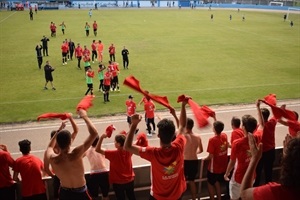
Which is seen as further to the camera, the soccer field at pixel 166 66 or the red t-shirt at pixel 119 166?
the soccer field at pixel 166 66

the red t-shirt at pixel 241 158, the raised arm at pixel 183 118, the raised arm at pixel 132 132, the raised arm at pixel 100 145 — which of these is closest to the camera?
the raised arm at pixel 132 132

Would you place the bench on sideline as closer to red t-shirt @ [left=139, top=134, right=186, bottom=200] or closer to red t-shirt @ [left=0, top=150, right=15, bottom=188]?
red t-shirt @ [left=0, top=150, right=15, bottom=188]

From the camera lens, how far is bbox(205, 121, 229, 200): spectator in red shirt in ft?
21.9

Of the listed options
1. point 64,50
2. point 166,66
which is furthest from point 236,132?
point 64,50

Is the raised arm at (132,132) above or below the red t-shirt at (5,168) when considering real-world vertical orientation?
above

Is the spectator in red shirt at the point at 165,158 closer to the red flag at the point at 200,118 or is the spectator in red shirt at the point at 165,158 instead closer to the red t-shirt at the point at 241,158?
the red flag at the point at 200,118

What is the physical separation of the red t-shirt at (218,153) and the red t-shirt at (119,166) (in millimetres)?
1840

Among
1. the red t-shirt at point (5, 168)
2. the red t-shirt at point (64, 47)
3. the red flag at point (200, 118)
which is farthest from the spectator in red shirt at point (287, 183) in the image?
the red t-shirt at point (64, 47)

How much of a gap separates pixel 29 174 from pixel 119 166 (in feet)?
5.47

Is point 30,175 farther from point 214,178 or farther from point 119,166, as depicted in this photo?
point 214,178

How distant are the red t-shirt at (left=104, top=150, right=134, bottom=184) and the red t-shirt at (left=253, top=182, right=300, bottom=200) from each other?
3468 millimetres

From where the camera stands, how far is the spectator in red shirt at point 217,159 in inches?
263

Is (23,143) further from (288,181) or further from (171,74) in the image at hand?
(171,74)

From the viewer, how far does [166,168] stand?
4.41 metres
